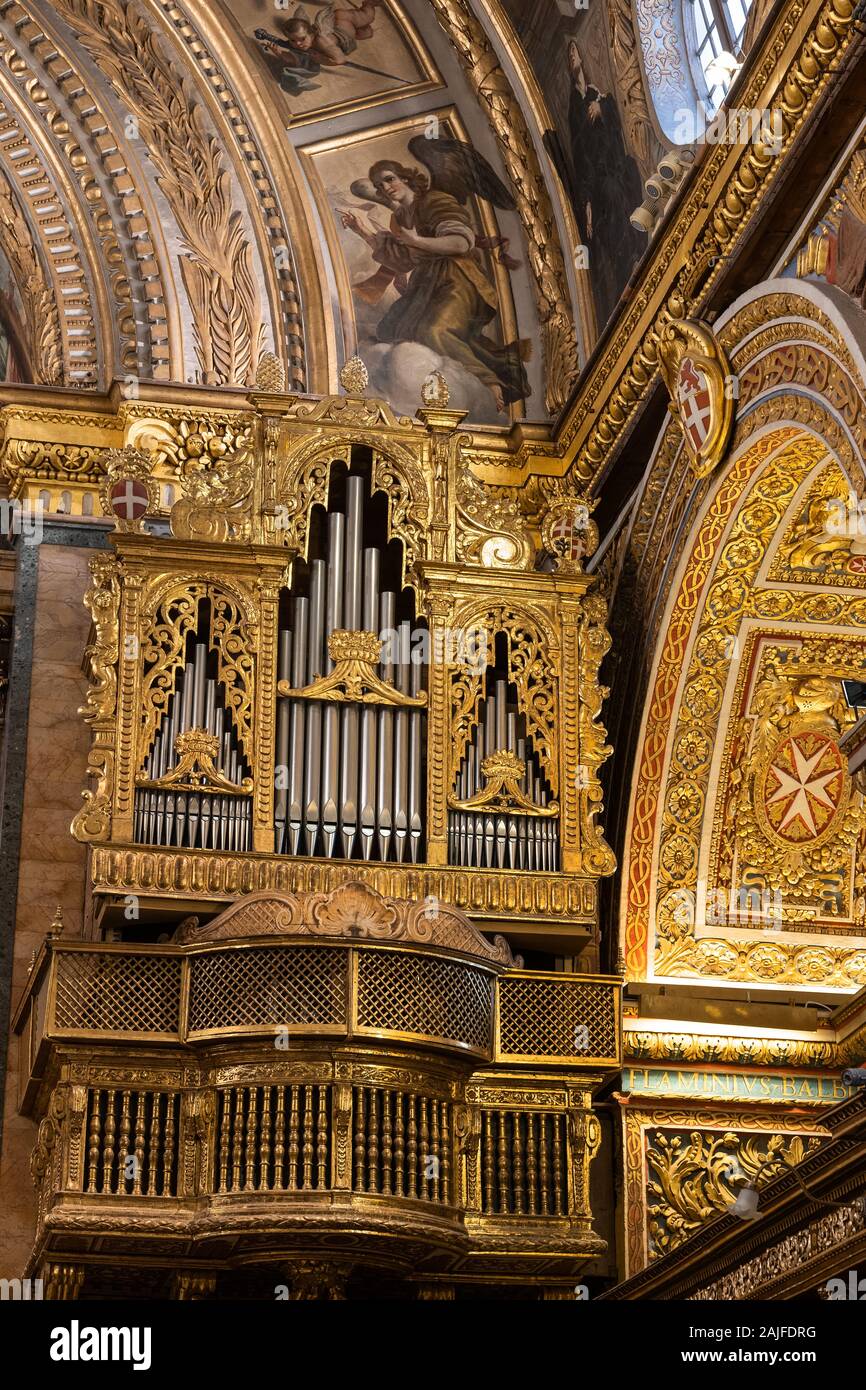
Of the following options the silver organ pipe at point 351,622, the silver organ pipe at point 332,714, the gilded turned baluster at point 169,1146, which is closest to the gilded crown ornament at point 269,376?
the silver organ pipe at point 351,622

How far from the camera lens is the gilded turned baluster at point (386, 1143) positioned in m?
12.3

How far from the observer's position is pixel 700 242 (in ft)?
43.1

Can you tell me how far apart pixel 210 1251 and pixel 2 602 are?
5102 millimetres

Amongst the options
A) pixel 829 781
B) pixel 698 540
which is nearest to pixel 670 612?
pixel 698 540

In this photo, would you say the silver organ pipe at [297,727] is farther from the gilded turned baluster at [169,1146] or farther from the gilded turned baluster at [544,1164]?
the gilded turned baluster at [544,1164]

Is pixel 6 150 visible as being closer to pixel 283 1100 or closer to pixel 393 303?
pixel 393 303

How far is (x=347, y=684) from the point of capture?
13.8 m

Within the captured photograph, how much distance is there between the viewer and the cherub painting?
1670 cm

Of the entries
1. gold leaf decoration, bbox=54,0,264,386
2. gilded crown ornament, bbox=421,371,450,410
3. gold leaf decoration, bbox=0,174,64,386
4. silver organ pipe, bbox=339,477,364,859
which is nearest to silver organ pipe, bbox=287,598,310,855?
silver organ pipe, bbox=339,477,364,859

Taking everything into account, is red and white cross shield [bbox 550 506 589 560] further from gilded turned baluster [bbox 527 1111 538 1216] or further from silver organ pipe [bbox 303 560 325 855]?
gilded turned baluster [bbox 527 1111 538 1216]

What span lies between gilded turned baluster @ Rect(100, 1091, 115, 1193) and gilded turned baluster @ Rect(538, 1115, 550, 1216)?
2294 mm

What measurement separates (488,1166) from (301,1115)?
3.85 ft

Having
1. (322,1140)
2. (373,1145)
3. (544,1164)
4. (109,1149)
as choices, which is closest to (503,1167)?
(544,1164)

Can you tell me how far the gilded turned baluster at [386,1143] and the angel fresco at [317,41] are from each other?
7.60 metres
